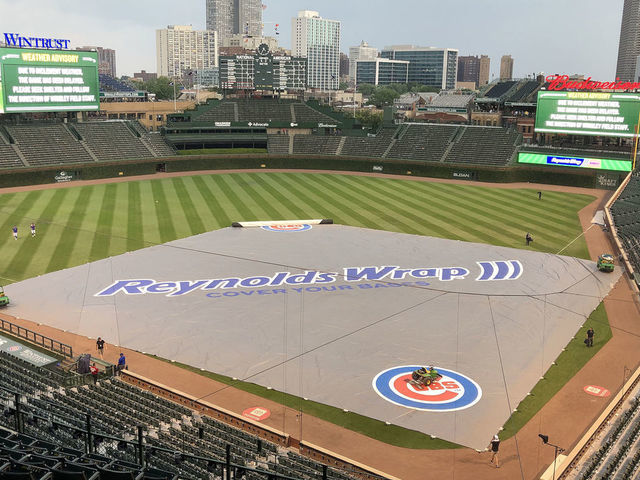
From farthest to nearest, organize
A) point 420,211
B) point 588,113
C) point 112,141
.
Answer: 1. point 112,141
2. point 588,113
3. point 420,211

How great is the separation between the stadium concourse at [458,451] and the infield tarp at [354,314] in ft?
2.90

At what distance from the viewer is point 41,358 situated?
2378 cm

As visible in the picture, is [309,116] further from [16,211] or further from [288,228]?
[16,211]

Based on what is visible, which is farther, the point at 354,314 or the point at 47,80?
the point at 47,80

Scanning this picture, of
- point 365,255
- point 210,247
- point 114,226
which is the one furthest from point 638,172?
point 114,226

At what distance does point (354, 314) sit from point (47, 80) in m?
57.0

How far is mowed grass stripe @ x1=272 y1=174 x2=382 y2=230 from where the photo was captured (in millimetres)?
52844

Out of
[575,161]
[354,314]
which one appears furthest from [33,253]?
[575,161]

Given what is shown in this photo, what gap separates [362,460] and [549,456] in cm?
591

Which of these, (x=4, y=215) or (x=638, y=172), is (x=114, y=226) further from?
(x=638, y=172)

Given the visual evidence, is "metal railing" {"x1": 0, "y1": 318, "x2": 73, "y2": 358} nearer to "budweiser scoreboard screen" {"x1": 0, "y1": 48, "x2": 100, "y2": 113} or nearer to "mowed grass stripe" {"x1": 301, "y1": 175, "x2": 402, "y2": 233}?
"mowed grass stripe" {"x1": 301, "y1": 175, "x2": 402, "y2": 233}

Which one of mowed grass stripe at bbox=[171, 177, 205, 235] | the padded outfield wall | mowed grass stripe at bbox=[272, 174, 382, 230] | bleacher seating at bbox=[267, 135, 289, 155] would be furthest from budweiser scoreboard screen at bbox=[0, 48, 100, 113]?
mowed grass stripe at bbox=[272, 174, 382, 230]

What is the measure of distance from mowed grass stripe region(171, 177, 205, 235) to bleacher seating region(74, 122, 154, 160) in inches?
327

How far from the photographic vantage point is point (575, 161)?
72125 millimetres
